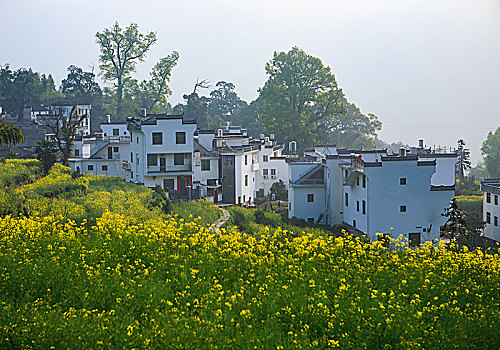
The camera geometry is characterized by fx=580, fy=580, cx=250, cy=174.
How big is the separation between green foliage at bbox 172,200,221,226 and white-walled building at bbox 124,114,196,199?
403cm

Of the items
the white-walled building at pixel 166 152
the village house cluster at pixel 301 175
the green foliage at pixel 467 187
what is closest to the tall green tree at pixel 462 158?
the green foliage at pixel 467 187

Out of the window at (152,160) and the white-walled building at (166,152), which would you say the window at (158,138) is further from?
the window at (152,160)

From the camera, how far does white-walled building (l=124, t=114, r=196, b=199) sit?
3934cm

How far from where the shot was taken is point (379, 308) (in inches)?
372

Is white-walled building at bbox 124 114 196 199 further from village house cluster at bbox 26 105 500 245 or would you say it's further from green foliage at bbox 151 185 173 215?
green foliage at bbox 151 185 173 215

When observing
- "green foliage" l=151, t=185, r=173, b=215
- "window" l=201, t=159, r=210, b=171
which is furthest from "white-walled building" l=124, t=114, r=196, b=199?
"green foliage" l=151, t=185, r=173, b=215

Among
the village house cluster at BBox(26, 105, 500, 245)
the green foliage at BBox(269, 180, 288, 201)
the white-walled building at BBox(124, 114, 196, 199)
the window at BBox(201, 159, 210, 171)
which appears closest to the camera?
the village house cluster at BBox(26, 105, 500, 245)

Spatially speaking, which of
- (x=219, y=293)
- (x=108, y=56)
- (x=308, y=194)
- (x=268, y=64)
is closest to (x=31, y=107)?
(x=108, y=56)

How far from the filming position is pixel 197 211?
32.5 metres

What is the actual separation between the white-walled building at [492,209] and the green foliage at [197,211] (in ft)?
55.8

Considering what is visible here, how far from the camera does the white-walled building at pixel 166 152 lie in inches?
1549

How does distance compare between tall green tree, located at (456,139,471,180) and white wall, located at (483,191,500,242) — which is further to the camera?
tall green tree, located at (456,139,471,180)

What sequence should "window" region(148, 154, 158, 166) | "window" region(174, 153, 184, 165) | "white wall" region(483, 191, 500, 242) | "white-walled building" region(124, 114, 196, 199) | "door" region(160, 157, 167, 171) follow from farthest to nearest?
"window" region(174, 153, 184, 165) → "door" region(160, 157, 167, 171) → "window" region(148, 154, 158, 166) → "white-walled building" region(124, 114, 196, 199) → "white wall" region(483, 191, 500, 242)

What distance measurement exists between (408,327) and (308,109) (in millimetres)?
65008
